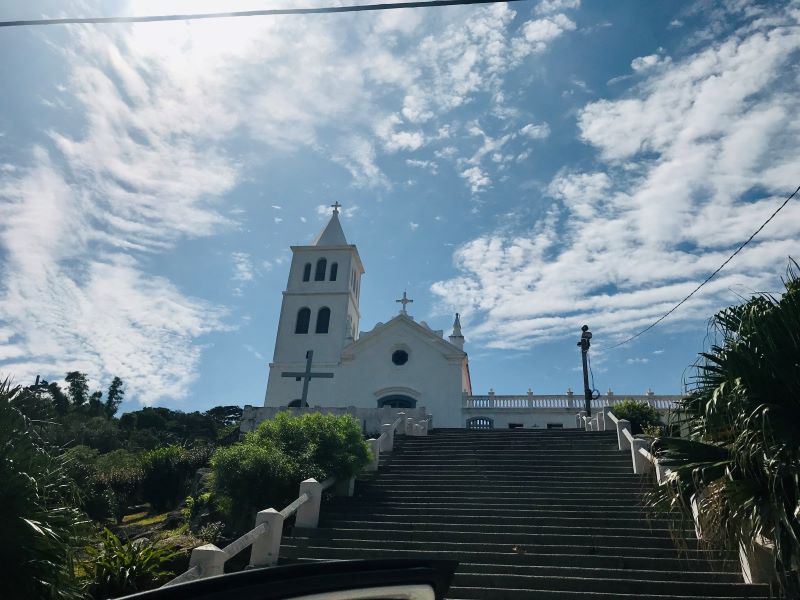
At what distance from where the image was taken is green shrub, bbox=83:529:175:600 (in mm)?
8805

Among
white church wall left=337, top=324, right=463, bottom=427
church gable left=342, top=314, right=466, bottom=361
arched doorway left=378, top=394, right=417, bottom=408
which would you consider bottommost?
arched doorway left=378, top=394, right=417, bottom=408

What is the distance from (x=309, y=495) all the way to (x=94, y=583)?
4.36 metres

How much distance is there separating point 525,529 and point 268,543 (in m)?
5.14

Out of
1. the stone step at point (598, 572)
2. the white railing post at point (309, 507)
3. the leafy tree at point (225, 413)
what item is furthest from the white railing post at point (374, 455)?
the leafy tree at point (225, 413)

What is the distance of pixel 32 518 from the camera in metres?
5.77

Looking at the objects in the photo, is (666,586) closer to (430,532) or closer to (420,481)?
(430,532)

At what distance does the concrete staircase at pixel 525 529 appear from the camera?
28.9ft

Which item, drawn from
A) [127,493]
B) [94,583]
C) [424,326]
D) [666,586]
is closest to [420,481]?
[666,586]

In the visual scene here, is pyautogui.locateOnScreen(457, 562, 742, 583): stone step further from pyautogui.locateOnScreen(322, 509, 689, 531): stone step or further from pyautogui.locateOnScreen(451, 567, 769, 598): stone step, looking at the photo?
pyautogui.locateOnScreen(322, 509, 689, 531): stone step

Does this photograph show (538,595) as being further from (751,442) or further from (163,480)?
(163,480)

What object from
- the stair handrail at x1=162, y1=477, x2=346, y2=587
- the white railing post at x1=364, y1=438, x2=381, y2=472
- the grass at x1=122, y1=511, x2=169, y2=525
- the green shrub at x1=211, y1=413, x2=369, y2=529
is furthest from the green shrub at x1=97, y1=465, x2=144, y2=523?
the stair handrail at x1=162, y1=477, x2=346, y2=587

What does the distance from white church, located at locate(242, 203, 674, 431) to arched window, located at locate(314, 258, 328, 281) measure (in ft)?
0.23

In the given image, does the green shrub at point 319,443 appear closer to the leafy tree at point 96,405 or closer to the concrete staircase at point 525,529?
the concrete staircase at point 525,529

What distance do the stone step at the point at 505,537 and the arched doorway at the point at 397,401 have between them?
1853 centimetres
